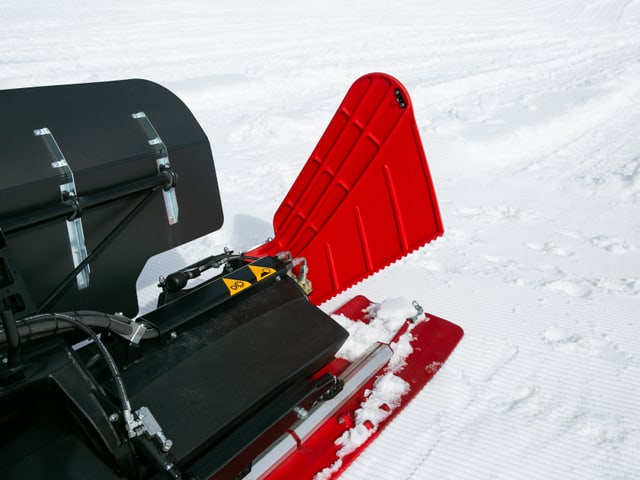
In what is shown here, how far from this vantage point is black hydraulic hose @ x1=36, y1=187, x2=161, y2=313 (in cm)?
208

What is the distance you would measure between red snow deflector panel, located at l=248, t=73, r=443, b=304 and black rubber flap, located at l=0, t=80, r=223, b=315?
53 cm

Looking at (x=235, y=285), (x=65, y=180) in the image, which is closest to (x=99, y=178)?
(x=65, y=180)

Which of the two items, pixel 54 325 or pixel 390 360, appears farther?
pixel 390 360

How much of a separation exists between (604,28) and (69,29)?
1274 cm

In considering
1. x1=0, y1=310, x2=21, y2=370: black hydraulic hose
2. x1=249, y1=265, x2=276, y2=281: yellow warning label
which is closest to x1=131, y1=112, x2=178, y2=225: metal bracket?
x1=249, y1=265, x2=276, y2=281: yellow warning label

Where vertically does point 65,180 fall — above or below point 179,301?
above

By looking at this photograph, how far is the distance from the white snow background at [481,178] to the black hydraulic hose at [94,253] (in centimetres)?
134

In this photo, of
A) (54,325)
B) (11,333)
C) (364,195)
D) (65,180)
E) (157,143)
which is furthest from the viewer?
(364,195)

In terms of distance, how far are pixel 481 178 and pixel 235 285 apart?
11.5 feet

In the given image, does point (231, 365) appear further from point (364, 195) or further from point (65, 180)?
point (364, 195)

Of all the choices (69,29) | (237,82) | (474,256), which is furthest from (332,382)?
(69,29)

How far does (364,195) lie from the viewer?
2.73m

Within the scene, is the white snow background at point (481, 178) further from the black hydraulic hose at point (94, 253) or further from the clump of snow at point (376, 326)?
the black hydraulic hose at point (94, 253)

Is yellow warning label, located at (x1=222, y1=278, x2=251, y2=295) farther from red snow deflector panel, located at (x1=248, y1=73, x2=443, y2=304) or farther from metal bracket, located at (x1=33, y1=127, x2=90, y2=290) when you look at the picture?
metal bracket, located at (x1=33, y1=127, x2=90, y2=290)
